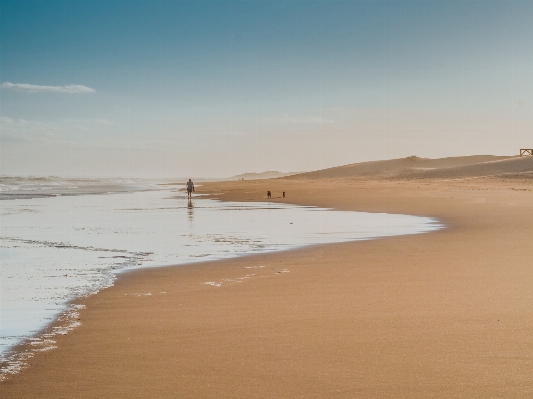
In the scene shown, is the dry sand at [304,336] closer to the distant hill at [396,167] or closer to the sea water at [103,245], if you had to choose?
the sea water at [103,245]

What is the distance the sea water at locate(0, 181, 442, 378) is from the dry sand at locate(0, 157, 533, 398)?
52 centimetres

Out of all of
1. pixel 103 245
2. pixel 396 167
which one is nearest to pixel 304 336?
pixel 103 245

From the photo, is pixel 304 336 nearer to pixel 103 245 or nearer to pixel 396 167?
pixel 103 245

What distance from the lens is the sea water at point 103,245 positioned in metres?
7.34

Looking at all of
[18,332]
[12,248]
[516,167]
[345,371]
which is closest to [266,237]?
[12,248]

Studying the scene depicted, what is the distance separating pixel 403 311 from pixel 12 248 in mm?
10900

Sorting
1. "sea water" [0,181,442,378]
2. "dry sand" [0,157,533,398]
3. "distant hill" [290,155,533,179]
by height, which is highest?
"distant hill" [290,155,533,179]

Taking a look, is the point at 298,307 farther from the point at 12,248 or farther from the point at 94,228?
the point at 94,228

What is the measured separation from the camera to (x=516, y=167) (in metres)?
82.6

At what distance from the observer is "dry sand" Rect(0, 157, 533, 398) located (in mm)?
4715

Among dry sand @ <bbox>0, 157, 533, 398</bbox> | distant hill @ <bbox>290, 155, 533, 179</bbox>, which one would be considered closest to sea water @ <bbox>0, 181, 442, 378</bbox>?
dry sand @ <bbox>0, 157, 533, 398</bbox>

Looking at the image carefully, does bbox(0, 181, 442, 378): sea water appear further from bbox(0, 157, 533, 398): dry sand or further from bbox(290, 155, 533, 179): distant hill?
bbox(290, 155, 533, 179): distant hill

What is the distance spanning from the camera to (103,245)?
14883 millimetres

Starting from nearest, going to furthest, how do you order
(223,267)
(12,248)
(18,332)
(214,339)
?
(214,339)
(18,332)
(223,267)
(12,248)
